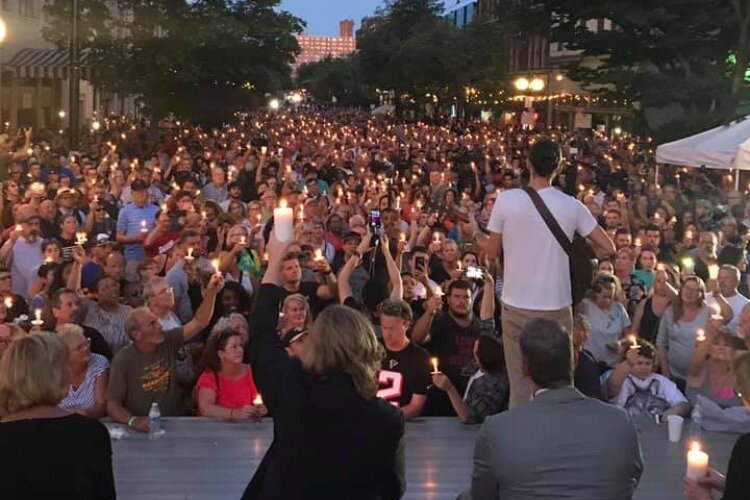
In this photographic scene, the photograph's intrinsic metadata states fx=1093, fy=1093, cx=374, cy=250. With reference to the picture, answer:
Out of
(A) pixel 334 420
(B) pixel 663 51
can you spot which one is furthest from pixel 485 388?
(B) pixel 663 51

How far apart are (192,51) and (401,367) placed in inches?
1001

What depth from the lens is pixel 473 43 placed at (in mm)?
60812

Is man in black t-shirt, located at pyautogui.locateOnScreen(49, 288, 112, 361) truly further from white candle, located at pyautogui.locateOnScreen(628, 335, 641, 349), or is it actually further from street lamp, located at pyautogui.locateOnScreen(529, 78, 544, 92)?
street lamp, located at pyautogui.locateOnScreen(529, 78, 544, 92)

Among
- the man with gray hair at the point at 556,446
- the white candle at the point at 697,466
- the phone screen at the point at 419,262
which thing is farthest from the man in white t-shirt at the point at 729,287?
the man with gray hair at the point at 556,446

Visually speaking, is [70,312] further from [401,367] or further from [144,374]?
[401,367]

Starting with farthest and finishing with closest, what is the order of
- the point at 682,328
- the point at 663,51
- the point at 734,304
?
the point at 663,51
the point at 734,304
the point at 682,328

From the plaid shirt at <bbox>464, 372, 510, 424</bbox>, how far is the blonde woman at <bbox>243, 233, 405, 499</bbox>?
8.50 ft

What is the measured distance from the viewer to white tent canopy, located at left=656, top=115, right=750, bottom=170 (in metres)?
17.0

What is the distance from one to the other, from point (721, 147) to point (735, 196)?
1.40 m

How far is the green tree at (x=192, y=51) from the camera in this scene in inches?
1182

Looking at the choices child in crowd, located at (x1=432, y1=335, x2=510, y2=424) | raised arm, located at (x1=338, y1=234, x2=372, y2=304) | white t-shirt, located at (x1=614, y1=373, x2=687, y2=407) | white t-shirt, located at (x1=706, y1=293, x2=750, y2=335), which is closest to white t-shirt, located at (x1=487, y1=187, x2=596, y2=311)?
child in crowd, located at (x1=432, y1=335, x2=510, y2=424)

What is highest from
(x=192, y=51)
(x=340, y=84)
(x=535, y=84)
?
(x=340, y=84)

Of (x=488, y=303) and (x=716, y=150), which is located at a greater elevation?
(x=716, y=150)

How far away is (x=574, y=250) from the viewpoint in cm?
515
